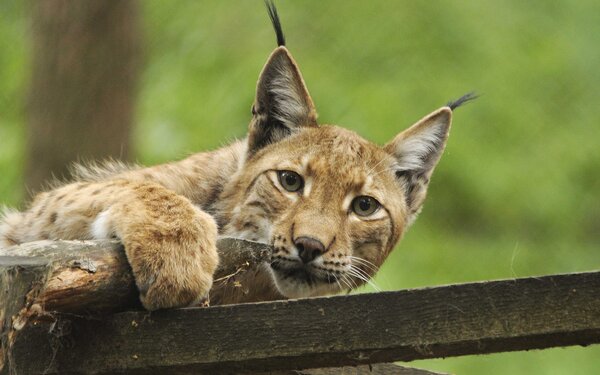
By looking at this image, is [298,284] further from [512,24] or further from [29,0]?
[512,24]

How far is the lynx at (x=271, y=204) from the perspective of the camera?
372 cm

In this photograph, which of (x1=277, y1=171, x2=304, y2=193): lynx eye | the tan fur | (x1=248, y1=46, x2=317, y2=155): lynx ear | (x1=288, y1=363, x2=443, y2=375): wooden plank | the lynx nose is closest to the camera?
the tan fur

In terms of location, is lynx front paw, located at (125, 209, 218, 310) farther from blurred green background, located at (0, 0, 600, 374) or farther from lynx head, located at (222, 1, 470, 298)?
blurred green background, located at (0, 0, 600, 374)

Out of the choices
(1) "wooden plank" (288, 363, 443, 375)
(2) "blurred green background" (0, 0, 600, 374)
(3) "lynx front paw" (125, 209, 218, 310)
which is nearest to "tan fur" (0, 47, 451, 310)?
(3) "lynx front paw" (125, 209, 218, 310)

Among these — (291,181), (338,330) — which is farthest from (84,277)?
(291,181)

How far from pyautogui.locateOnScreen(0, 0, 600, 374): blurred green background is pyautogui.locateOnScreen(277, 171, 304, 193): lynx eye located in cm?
279

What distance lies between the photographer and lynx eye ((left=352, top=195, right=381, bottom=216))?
15.9ft

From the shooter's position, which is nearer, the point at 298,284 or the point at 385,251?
the point at 298,284

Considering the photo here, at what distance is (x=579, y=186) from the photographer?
828 cm

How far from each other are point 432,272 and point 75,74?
261cm

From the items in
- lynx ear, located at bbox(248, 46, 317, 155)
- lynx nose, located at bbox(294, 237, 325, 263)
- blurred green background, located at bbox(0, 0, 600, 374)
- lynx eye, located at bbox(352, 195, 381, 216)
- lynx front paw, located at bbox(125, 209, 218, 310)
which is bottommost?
blurred green background, located at bbox(0, 0, 600, 374)

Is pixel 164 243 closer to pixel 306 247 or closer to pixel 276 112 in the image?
pixel 306 247

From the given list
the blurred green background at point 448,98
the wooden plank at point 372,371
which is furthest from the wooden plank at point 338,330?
the blurred green background at point 448,98

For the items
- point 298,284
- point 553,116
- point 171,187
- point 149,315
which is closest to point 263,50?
point 553,116
